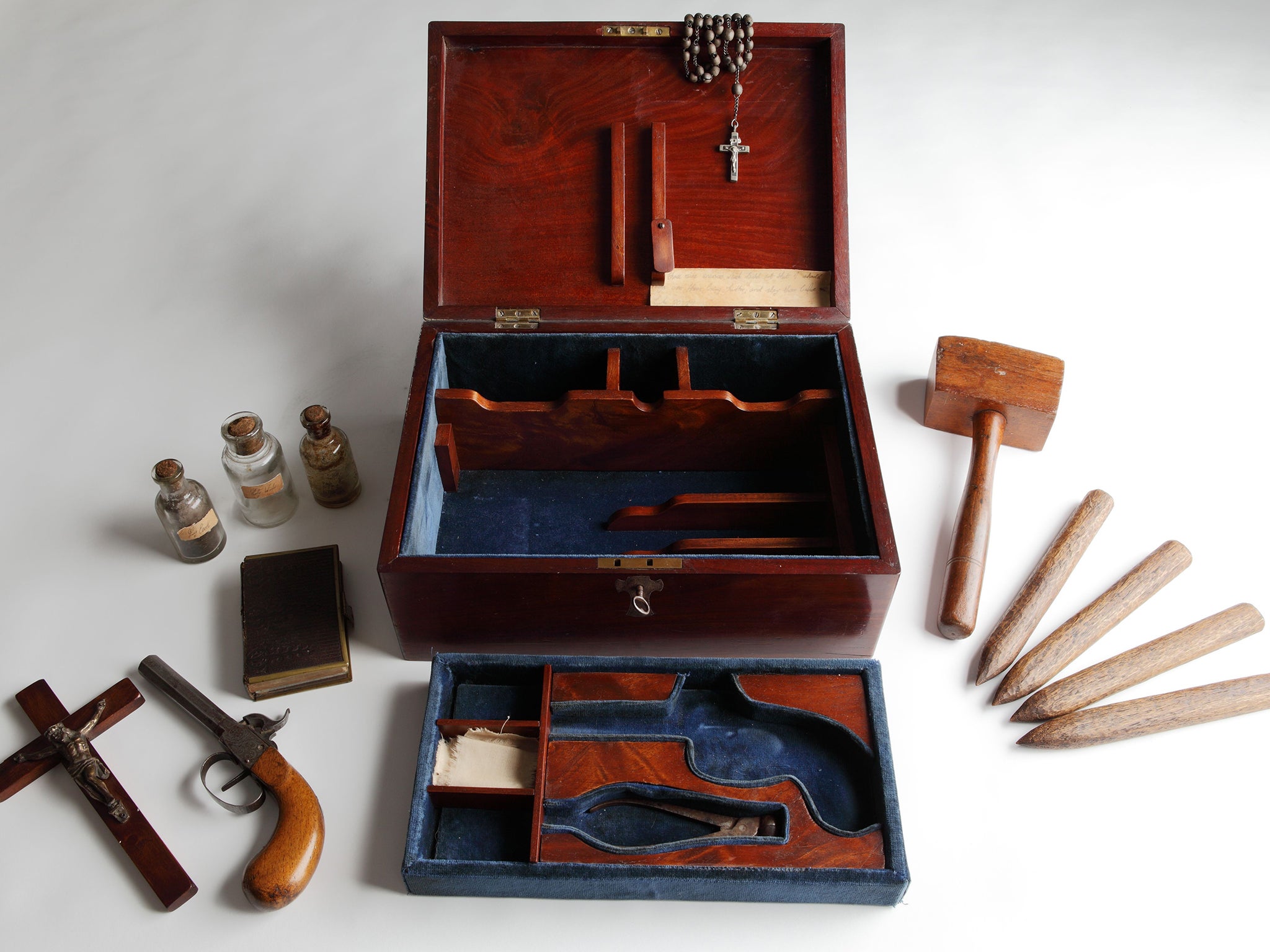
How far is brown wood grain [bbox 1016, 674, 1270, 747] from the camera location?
2.58m

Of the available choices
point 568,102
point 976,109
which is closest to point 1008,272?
point 976,109

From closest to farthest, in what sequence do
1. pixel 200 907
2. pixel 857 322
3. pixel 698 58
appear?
→ pixel 200 907, pixel 698 58, pixel 857 322

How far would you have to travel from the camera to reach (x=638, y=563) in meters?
2.43

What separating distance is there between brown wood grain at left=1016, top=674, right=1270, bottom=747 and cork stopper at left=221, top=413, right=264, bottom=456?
2071mm

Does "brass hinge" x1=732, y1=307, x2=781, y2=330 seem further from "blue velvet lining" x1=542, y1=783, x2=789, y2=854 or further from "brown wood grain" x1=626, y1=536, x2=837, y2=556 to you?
"blue velvet lining" x1=542, y1=783, x2=789, y2=854

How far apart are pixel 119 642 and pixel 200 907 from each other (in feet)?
2.60

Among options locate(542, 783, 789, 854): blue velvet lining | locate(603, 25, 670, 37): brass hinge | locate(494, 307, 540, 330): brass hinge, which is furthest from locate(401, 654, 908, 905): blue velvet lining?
locate(603, 25, 670, 37): brass hinge

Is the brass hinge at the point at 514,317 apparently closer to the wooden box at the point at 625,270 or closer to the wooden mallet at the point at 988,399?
the wooden box at the point at 625,270

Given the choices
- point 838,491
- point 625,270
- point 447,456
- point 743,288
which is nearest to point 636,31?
point 625,270

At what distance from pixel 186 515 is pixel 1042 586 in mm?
2265

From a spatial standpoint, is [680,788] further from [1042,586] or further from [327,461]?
[327,461]

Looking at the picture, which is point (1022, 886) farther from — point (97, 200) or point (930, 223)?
point (97, 200)

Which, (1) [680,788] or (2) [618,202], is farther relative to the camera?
(2) [618,202]

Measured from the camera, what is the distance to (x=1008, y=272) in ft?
12.3
